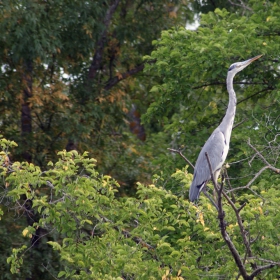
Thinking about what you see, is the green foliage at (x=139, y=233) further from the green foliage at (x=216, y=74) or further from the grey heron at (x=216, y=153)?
the green foliage at (x=216, y=74)

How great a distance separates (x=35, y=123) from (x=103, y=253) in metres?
4.93

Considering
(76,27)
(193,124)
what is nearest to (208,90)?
(193,124)

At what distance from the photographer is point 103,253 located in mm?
5980

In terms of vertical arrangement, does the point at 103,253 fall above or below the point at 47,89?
below

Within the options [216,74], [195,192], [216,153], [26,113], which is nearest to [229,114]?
[216,153]

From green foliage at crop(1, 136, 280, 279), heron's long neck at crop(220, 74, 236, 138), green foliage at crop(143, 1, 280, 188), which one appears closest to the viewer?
green foliage at crop(1, 136, 280, 279)

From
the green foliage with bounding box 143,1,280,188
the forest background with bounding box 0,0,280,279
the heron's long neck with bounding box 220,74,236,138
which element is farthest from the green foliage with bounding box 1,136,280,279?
the green foliage with bounding box 143,1,280,188

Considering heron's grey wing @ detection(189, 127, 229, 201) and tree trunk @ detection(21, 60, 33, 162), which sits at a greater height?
tree trunk @ detection(21, 60, 33, 162)

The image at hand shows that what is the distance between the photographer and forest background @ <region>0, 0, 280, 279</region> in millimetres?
6391

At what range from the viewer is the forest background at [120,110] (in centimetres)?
639

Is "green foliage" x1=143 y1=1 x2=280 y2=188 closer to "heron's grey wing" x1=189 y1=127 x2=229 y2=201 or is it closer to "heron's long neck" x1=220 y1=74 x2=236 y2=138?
"heron's long neck" x1=220 y1=74 x2=236 y2=138

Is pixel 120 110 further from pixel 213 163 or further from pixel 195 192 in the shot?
pixel 195 192

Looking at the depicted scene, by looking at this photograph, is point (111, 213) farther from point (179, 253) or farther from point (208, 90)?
point (208, 90)

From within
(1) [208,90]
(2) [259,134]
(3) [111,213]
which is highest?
(1) [208,90]
